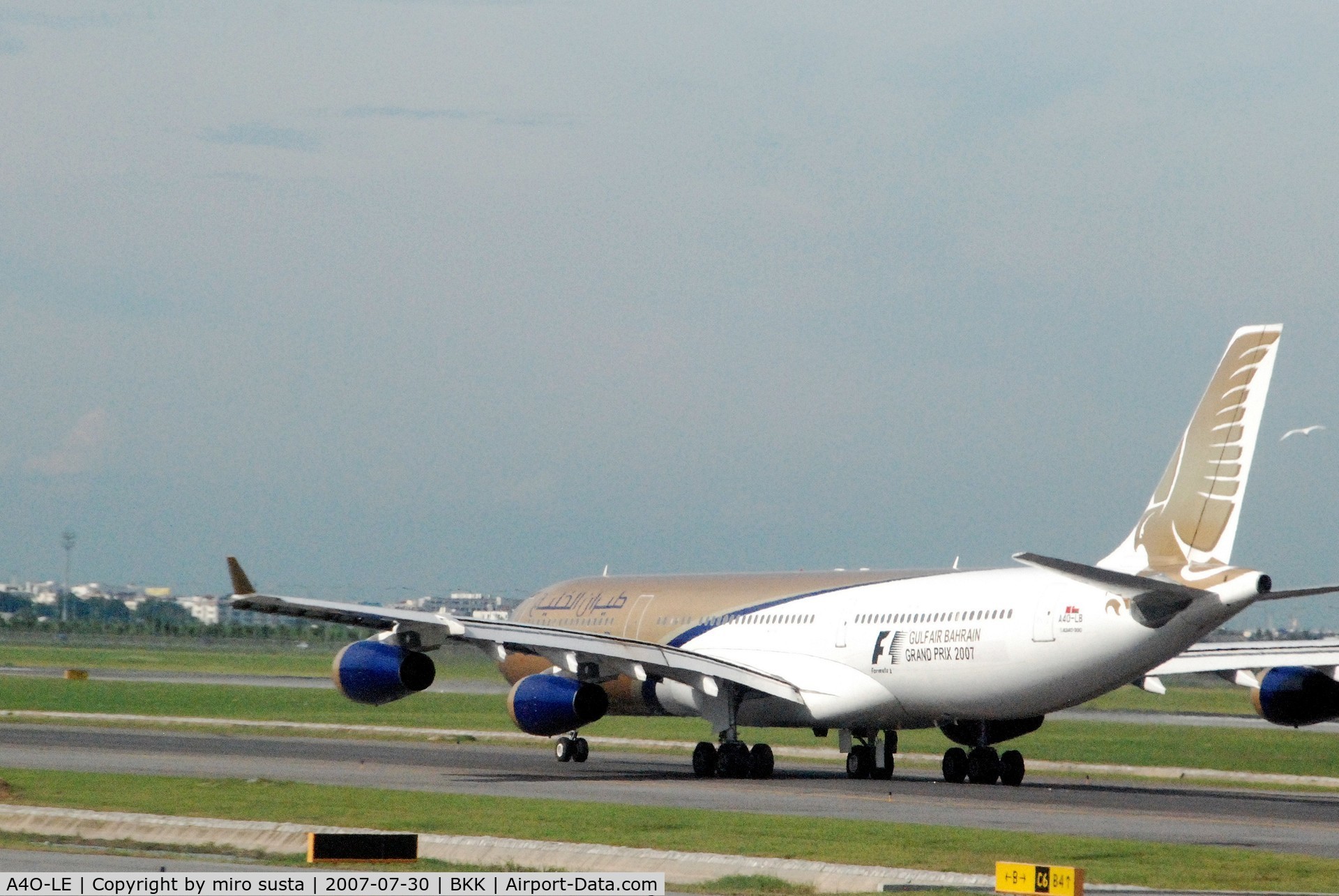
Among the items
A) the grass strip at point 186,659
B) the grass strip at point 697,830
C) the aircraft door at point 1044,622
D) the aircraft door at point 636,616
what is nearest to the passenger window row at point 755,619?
the aircraft door at point 636,616

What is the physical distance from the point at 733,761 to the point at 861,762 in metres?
2.37

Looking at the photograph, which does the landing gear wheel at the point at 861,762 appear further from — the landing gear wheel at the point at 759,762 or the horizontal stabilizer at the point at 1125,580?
the horizontal stabilizer at the point at 1125,580

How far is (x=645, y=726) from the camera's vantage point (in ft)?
182

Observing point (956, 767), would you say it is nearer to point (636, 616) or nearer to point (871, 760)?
point (871, 760)

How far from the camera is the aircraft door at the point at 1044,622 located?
98.1 ft

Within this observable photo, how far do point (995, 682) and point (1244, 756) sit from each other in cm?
1281

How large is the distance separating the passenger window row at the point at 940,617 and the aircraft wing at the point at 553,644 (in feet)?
6.46

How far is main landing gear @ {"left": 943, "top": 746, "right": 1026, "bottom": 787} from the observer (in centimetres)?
3303

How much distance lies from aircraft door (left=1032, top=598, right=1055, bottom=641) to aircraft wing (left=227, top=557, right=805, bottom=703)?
18.7 ft

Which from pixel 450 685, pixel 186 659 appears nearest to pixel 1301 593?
pixel 450 685

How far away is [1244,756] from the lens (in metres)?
41.2

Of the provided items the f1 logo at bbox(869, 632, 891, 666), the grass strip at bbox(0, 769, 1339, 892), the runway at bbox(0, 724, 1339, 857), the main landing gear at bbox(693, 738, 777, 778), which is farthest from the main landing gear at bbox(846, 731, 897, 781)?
the grass strip at bbox(0, 769, 1339, 892)

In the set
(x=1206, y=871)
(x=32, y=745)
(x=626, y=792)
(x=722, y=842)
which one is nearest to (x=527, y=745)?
(x=32, y=745)

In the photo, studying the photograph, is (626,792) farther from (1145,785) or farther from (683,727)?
(683,727)
